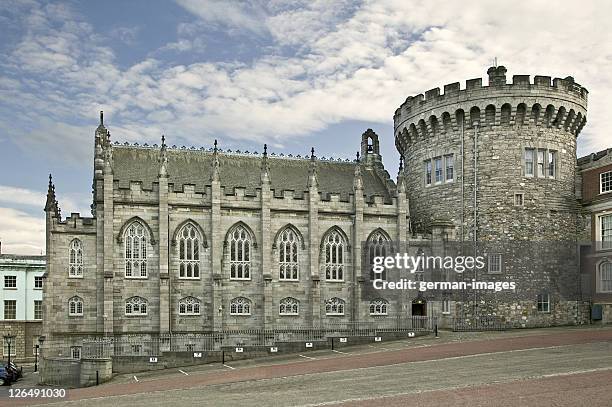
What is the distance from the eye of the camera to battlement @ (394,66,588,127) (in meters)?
49.4

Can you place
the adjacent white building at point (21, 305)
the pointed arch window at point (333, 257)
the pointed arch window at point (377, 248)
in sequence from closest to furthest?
1. the pointed arch window at point (333, 257)
2. the pointed arch window at point (377, 248)
3. the adjacent white building at point (21, 305)

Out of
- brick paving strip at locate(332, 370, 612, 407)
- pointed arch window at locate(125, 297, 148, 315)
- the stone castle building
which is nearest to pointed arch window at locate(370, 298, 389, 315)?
the stone castle building

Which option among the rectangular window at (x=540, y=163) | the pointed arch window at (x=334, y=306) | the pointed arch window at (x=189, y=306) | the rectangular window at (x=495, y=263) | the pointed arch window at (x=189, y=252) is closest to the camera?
Answer: the pointed arch window at (x=189, y=306)

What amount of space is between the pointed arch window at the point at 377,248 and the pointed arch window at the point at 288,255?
5.24 metres

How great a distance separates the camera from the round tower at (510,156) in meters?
49.5

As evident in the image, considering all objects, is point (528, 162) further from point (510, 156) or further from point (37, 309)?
point (37, 309)

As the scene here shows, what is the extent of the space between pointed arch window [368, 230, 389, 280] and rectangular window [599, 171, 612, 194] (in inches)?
587

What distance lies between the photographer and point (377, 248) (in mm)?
51031

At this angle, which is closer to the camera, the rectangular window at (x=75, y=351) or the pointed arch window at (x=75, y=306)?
the rectangular window at (x=75, y=351)

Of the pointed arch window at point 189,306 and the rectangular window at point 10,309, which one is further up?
the pointed arch window at point 189,306

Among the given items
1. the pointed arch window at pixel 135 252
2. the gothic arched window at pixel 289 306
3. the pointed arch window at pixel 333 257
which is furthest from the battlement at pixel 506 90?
the pointed arch window at pixel 135 252

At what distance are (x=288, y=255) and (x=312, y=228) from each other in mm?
A: 2459

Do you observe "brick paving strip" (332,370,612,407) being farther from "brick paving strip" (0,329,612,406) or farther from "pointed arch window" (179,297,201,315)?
"pointed arch window" (179,297,201,315)

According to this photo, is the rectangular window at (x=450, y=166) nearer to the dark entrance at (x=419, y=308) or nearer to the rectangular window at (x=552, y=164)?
the rectangular window at (x=552, y=164)
